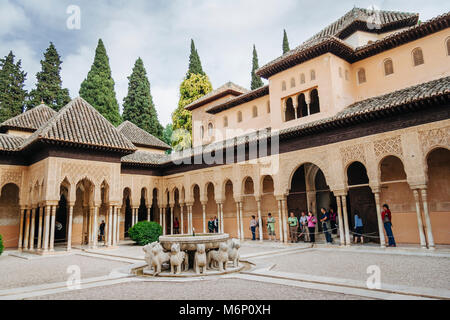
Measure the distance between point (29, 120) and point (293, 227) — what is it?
60.5ft

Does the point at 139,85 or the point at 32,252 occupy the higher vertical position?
the point at 139,85

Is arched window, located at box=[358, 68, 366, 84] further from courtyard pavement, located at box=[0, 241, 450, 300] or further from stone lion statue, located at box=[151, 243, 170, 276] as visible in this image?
stone lion statue, located at box=[151, 243, 170, 276]

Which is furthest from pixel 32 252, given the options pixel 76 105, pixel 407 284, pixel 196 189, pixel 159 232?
pixel 407 284

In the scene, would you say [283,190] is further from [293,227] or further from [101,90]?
[101,90]

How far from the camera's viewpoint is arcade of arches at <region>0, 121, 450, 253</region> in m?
11.9

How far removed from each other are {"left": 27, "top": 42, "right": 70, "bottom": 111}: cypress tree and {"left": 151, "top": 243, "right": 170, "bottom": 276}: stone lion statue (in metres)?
28.8

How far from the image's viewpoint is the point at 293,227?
16.0 m

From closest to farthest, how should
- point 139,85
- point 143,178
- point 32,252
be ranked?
point 32,252 < point 143,178 < point 139,85

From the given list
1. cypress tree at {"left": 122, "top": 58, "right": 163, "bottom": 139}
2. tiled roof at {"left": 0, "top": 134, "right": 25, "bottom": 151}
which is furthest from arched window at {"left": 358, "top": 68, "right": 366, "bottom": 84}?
cypress tree at {"left": 122, "top": 58, "right": 163, "bottom": 139}

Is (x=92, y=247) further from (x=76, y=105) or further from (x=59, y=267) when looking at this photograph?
(x=76, y=105)

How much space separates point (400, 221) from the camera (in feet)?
43.9

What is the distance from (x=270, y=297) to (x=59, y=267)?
7.86 metres

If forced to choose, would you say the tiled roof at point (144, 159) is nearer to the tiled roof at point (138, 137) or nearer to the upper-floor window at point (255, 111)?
the tiled roof at point (138, 137)

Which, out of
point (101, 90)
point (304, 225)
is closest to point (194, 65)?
point (101, 90)
